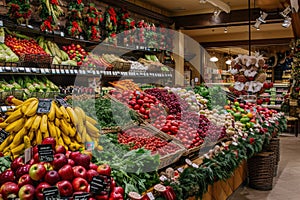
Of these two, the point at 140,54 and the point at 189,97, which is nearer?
the point at 189,97

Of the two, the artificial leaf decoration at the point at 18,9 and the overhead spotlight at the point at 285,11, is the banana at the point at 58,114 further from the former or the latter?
the overhead spotlight at the point at 285,11

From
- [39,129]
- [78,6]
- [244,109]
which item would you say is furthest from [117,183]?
[78,6]

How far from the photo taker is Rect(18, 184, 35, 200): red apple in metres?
1.59

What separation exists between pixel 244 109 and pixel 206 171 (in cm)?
261

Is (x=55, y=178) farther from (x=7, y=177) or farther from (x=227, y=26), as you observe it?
(x=227, y=26)

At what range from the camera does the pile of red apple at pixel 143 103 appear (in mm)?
3635

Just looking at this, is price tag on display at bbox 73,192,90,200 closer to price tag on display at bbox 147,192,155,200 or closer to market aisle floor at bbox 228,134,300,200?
price tag on display at bbox 147,192,155,200

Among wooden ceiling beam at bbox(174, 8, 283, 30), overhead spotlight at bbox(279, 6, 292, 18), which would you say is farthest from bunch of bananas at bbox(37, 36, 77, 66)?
wooden ceiling beam at bbox(174, 8, 283, 30)

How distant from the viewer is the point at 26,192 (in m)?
1.60

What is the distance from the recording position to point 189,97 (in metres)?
4.54

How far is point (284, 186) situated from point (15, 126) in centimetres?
401

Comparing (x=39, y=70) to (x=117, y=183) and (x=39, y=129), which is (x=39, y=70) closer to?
(x=39, y=129)

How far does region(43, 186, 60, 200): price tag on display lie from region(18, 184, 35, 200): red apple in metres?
0.13

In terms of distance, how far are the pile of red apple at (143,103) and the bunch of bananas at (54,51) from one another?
1.90 m
